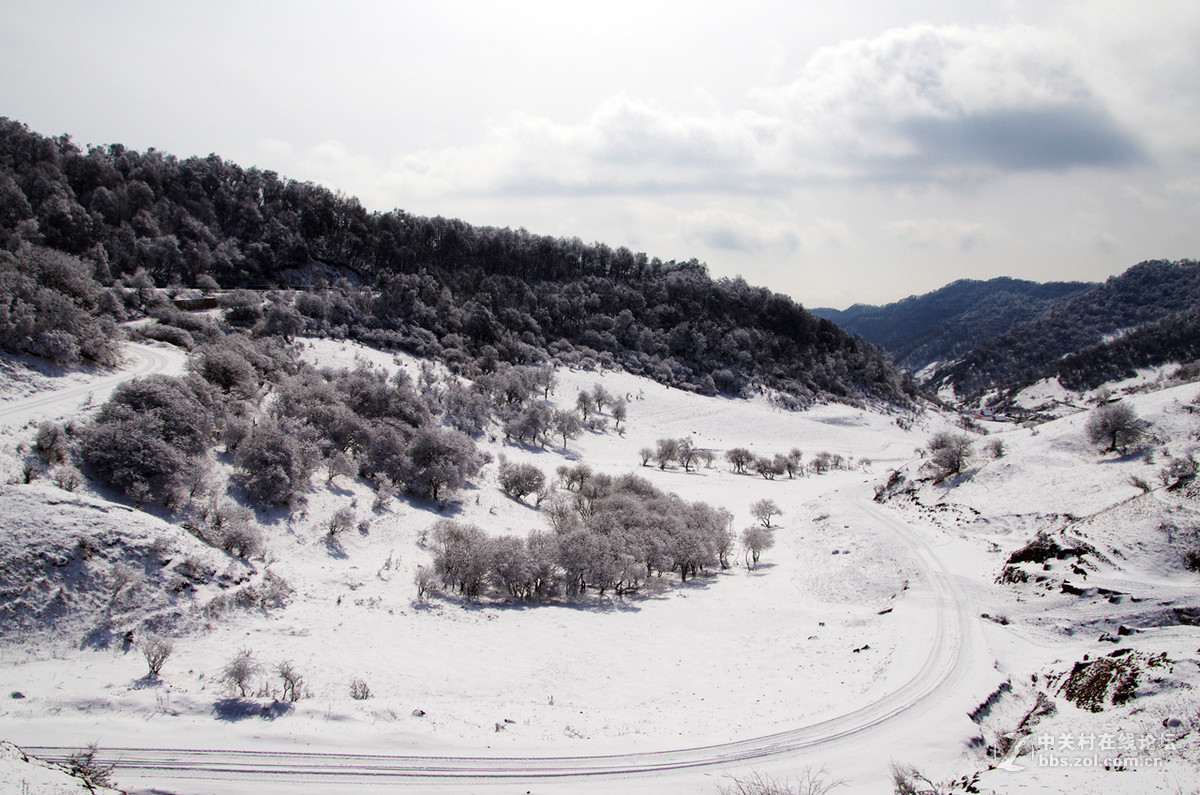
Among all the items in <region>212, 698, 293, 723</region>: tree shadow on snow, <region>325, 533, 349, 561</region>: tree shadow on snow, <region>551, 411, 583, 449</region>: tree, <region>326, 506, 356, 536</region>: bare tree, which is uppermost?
<region>551, 411, 583, 449</region>: tree

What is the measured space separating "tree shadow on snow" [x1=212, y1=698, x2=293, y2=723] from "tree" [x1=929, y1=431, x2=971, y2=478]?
41866 mm

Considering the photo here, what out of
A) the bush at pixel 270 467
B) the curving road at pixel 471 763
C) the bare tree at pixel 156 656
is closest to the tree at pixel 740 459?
the bush at pixel 270 467

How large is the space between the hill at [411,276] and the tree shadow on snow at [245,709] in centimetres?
Result: 2359

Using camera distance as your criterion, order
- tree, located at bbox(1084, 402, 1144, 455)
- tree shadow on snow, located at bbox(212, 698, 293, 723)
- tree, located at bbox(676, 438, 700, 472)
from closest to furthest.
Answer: tree shadow on snow, located at bbox(212, 698, 293, 723) < tree, located at bbox(1084, 402, 1144, 455) < tree, located at bbox(676, 438, 700, 472)

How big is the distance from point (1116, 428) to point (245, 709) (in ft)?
139

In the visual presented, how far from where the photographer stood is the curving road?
9.74 meters

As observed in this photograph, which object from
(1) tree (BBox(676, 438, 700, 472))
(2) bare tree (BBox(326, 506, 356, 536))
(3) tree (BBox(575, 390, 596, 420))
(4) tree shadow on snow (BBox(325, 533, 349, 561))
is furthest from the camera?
(3) tree (BBox(575, 390, 596, 420))

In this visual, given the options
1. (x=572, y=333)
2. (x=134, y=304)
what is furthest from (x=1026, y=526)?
(x=572, y=333)

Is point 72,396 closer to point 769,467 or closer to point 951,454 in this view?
point 951,454

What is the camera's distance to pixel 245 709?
37.7ft

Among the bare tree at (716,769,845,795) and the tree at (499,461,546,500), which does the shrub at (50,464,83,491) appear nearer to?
the bare tree at (716,769,845,795)

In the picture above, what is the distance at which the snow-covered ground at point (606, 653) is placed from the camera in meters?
11.0

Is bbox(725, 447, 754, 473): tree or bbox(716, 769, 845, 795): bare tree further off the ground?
bbox(725, 447, 754, 473): tree

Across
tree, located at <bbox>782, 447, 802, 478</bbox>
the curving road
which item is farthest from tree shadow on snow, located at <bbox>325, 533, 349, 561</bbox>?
tree, located at <bbox>782, 447, 802, 478</bbox>
